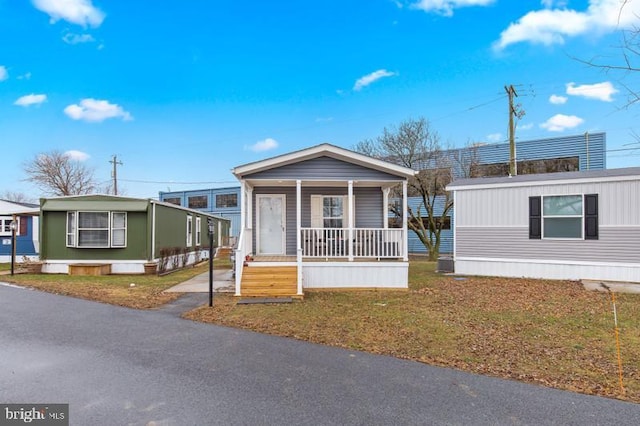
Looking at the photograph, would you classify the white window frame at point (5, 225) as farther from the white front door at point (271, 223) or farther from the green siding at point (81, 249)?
the white front door at point (271, 223)

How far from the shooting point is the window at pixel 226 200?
39000 mm

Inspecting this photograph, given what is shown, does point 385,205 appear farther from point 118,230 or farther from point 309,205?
point 118,230

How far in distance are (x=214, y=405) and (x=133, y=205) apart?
500 inches

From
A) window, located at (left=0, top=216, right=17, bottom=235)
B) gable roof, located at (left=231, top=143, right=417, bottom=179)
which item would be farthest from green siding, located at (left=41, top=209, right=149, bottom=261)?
window, located at (left=0, top=216, right=17, bottom=235)

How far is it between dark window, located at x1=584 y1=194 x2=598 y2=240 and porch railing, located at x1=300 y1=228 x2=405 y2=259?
5.92 m

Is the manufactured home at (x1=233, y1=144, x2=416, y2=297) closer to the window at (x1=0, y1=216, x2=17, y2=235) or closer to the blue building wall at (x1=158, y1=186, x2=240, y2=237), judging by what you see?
the window at (x1=0, y1=216, x2=17, y2=235)

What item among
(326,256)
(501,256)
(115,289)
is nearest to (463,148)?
(501,256)

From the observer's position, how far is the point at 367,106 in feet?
76.7

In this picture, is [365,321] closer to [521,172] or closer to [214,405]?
[214,405]

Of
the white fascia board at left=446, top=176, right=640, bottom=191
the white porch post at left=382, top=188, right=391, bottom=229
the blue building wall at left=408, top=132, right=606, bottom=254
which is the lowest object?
the white porch post at left=382, top=188, right=391, bottom=229

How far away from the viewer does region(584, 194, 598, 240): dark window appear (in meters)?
11.1

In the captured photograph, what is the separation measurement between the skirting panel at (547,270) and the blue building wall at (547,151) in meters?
12.1

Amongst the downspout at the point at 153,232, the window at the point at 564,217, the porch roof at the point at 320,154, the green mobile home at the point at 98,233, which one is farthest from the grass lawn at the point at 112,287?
the window at the point at 564,217

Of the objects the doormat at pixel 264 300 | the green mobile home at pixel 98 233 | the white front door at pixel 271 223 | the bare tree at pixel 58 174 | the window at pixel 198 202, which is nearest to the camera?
the doormat at pixel 264 300
